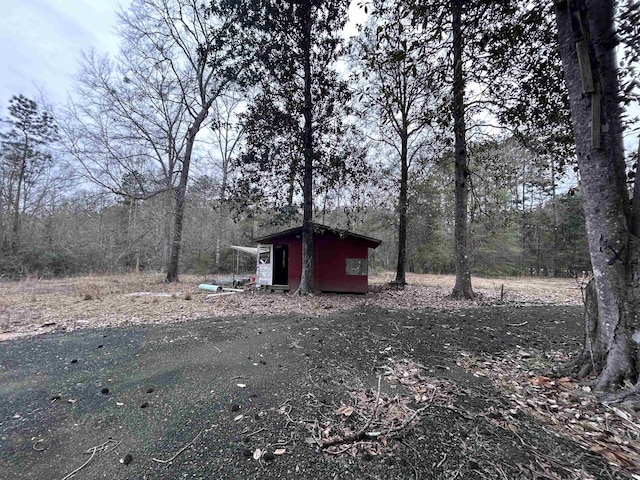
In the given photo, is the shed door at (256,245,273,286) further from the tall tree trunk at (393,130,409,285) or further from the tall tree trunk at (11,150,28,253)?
the tall tree trunk at (11,150,28,253)

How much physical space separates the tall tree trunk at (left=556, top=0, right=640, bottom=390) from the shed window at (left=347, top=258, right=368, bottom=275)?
850 centimetres

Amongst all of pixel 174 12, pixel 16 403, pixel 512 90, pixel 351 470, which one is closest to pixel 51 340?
pixel 16 403

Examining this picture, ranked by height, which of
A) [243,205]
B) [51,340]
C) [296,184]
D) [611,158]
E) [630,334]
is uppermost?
[296,184]

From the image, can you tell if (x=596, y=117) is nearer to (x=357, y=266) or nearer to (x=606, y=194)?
(x=606, y=194)

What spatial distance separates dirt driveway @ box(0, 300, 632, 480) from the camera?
1583mm

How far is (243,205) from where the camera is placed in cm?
916

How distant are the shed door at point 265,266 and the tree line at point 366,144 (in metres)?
1.86

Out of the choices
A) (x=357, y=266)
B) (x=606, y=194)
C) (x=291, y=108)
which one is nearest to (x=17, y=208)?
(x=291, y=108)

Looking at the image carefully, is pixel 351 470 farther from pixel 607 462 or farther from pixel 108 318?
pixel 108 318

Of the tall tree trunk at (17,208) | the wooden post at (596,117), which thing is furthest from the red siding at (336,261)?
the tall tree trunk at (17,208)

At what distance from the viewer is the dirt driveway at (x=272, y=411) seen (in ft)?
5.19

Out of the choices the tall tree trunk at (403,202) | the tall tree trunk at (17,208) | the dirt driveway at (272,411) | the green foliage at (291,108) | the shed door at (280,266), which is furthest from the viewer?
the tall tree trunk at (17,208)

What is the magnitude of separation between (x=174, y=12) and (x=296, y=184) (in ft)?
30.7

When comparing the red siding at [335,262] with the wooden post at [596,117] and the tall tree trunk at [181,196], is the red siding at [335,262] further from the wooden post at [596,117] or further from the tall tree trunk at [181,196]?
the wooden post at [596,117]
